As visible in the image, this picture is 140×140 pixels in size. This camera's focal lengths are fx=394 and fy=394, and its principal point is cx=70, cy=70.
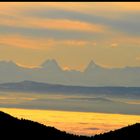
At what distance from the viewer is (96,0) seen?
36.2m

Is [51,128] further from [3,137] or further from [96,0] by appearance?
[96,0]

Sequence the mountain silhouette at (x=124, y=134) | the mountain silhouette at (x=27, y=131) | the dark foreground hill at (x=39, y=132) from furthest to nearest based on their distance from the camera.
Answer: the mountain silhouette at (x=124, y=134) < the dark foreground hill at (x=39, y=132) < the mountain silhouette at (x=27, y=131)

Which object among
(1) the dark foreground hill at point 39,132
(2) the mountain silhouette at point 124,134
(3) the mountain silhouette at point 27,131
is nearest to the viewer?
(3) the mountain silhouette at point 27,131

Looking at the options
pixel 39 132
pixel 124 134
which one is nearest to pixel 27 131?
pixel 39 132

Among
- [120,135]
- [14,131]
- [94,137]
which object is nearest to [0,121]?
[14,131]

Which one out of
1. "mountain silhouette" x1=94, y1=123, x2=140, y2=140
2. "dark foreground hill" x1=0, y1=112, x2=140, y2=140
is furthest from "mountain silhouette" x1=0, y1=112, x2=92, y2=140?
"mountain silhouette" x1=94, y1=123, x2=140, y2=140

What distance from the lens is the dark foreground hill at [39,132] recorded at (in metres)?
46.5

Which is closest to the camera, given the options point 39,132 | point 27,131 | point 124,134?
point 27,131

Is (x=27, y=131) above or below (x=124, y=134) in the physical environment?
below

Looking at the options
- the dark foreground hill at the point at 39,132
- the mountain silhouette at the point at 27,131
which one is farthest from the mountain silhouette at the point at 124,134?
the mountain silhouette at the point at 27,131

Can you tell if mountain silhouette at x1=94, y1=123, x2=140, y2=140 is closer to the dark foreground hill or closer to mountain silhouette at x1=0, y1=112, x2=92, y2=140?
the dark foreground hill

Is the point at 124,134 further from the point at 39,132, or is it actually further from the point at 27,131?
the point at 27,131

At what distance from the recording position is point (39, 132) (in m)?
48.9

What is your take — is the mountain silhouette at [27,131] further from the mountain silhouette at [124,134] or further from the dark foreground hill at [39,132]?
the mountain silhouette at [124,134]
